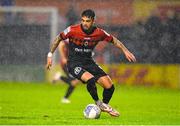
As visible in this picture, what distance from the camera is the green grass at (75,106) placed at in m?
13.7

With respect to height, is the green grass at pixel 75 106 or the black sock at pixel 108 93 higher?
the black sock at pixel 108 93

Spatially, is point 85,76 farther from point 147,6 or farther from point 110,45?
point 147,6

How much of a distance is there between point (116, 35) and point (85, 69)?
14.2 meters

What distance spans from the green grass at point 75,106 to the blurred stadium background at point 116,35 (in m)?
0.77

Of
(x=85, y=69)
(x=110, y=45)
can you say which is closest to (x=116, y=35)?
(x=110, y=45)

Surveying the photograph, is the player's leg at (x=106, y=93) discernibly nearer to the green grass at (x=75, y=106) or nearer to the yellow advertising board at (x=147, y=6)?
the green grass at (x=75, y=106)

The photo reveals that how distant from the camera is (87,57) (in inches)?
581

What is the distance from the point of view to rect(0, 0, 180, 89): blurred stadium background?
28141 mm

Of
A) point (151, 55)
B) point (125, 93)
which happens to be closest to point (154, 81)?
point (151, 55)

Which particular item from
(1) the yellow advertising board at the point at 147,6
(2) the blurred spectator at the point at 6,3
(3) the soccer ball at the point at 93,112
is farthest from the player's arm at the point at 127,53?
(1) the yellow advertising board at the point at 147,6

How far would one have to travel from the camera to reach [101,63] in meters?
28.7

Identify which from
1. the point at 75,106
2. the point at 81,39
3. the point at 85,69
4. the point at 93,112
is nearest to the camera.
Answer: the point at 93,112

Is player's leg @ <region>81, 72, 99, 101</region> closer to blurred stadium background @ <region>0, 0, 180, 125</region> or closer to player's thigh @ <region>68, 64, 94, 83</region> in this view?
player's thigh @ <region>68, 64, 94, 83</region>

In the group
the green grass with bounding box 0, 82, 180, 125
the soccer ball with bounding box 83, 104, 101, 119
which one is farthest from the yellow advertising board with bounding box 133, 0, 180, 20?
the soccer ball with bounding box 83, 104, 101, 119
